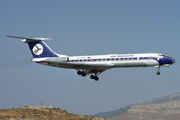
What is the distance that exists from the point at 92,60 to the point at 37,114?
16207 millimetres

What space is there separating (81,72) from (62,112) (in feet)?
45.2

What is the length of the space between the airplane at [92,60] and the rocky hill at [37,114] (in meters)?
10.3

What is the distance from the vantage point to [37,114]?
207ft

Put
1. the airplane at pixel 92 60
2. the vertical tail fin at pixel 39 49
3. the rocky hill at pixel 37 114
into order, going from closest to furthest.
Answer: the airplane at pixel 92 60 → the rocky hill at pixel 37 114 → the vertical tail fin at pixel 39 49

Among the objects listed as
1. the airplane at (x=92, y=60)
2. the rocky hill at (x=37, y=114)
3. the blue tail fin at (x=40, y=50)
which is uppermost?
the blue tail fin at (x=40, y=50)

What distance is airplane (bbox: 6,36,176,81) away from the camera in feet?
178

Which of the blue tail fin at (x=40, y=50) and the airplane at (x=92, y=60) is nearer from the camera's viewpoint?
the airplane at (x=92, y=60)

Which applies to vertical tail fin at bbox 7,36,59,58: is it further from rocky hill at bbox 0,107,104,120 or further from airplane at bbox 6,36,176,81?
rocky hill at bbox 0,107,104,120

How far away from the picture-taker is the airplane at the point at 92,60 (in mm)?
54188

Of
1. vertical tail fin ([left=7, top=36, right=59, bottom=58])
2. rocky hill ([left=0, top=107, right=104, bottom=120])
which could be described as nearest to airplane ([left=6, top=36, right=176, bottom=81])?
vertical tail fin ([left=7, top=36, right=59, bottom=58])

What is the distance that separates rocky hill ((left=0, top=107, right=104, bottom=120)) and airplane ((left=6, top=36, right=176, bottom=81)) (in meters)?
10.3

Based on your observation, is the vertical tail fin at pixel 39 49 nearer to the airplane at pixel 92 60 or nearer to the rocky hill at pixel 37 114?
the airplane at pixel 92 60

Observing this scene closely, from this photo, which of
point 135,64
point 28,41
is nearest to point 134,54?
point 135,64

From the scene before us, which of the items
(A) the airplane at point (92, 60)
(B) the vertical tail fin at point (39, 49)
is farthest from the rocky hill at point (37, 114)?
(B) the vertical tail fin at point (39, 49)
